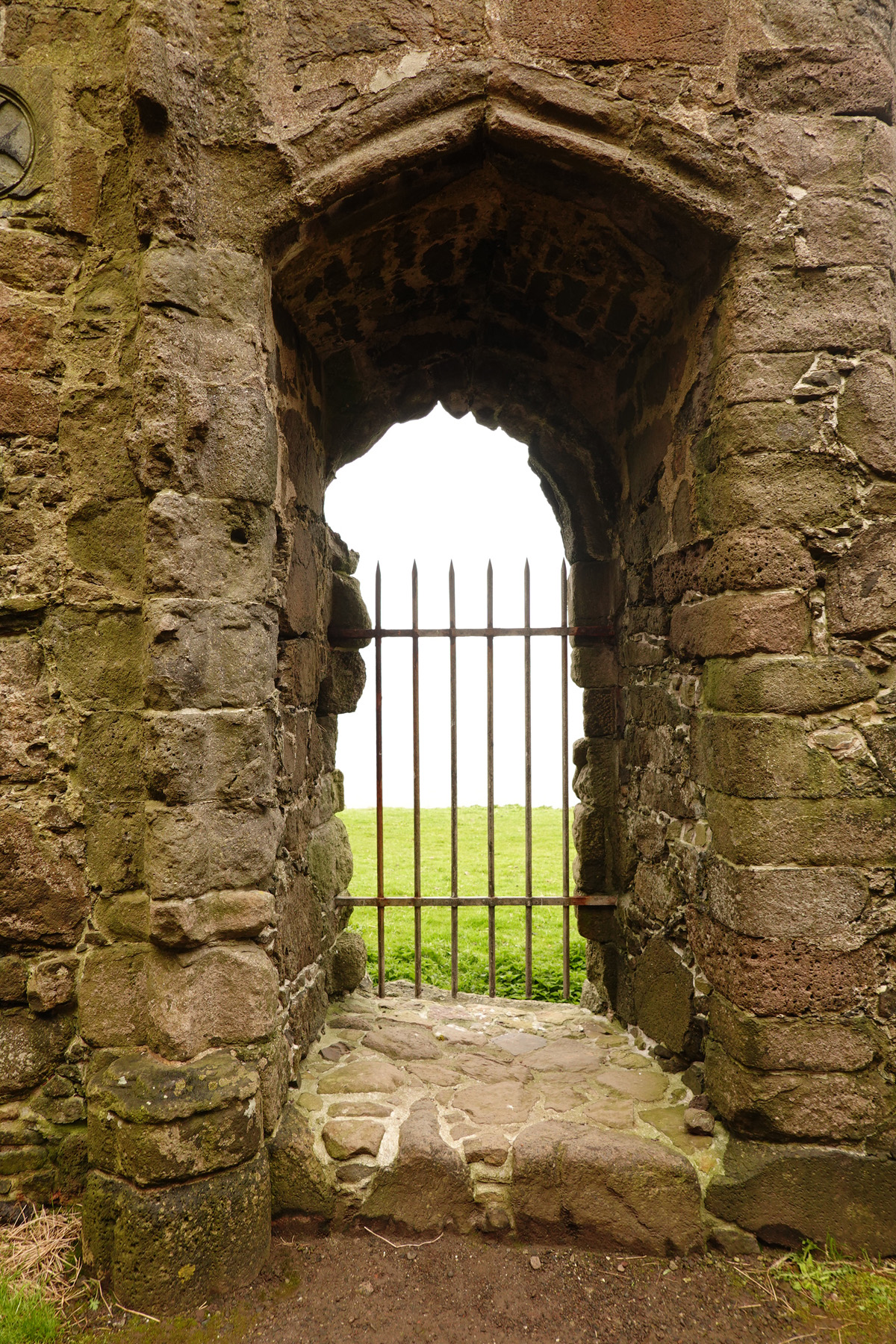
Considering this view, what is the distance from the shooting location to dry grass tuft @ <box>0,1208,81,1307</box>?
2209 millimetres

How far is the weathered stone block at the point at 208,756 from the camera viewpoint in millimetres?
2277

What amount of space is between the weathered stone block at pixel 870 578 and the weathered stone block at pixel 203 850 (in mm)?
1952

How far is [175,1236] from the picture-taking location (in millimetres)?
2178

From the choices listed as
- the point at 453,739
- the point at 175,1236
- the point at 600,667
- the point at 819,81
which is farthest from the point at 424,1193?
the point at 819,81

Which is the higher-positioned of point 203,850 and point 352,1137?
point 203,850

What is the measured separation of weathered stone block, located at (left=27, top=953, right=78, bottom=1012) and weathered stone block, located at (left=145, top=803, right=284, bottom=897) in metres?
0.44

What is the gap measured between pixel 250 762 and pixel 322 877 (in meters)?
1.16

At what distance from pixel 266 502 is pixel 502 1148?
228 centimetres

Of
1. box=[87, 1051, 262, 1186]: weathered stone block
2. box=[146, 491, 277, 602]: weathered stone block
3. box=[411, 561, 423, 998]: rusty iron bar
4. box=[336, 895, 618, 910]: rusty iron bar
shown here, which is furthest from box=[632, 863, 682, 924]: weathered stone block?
box=[146, 491, 277, 602]: weathered stone block

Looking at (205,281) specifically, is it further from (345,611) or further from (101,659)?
(345,611)

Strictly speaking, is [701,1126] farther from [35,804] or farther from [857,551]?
[35,804]

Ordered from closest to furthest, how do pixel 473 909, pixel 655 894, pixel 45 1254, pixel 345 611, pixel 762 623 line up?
pixel 45 1254, pixel 762 623, pixel 655 894, pixel 345 611, pixel 473 909

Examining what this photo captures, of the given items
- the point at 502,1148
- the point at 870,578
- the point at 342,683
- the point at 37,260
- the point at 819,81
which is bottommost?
the point at 502,1148

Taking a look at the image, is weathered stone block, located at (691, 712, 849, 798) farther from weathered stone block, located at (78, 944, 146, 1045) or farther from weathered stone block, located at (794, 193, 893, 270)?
weathered stone block, located at (78, 944, 146, 1045)
